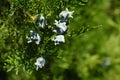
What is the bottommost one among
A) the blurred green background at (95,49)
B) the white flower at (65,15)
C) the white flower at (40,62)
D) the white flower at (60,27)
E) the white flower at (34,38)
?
the blurred green background at (95,49)

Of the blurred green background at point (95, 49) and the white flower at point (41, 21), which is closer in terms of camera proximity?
the white flower at point (41, 21)

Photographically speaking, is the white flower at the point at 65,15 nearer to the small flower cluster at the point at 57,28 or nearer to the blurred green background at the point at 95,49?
the small flower cluster at the point at 57,28

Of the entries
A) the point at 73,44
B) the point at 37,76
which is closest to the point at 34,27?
the point at 37,76

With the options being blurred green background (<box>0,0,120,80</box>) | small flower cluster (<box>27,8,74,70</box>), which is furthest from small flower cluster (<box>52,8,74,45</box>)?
blurred green background (<box>0,0,120,80</box>)

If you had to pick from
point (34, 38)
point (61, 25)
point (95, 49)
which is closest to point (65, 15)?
point (61, 25)

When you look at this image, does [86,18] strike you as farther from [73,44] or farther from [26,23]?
[26,23]

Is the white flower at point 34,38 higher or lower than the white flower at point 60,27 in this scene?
lower

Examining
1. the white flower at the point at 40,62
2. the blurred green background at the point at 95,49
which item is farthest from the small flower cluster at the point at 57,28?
the blurred green background at the point at 95,49

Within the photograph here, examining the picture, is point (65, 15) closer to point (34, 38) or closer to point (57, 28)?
point (57, 28)

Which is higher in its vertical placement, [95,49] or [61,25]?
[61,25]
